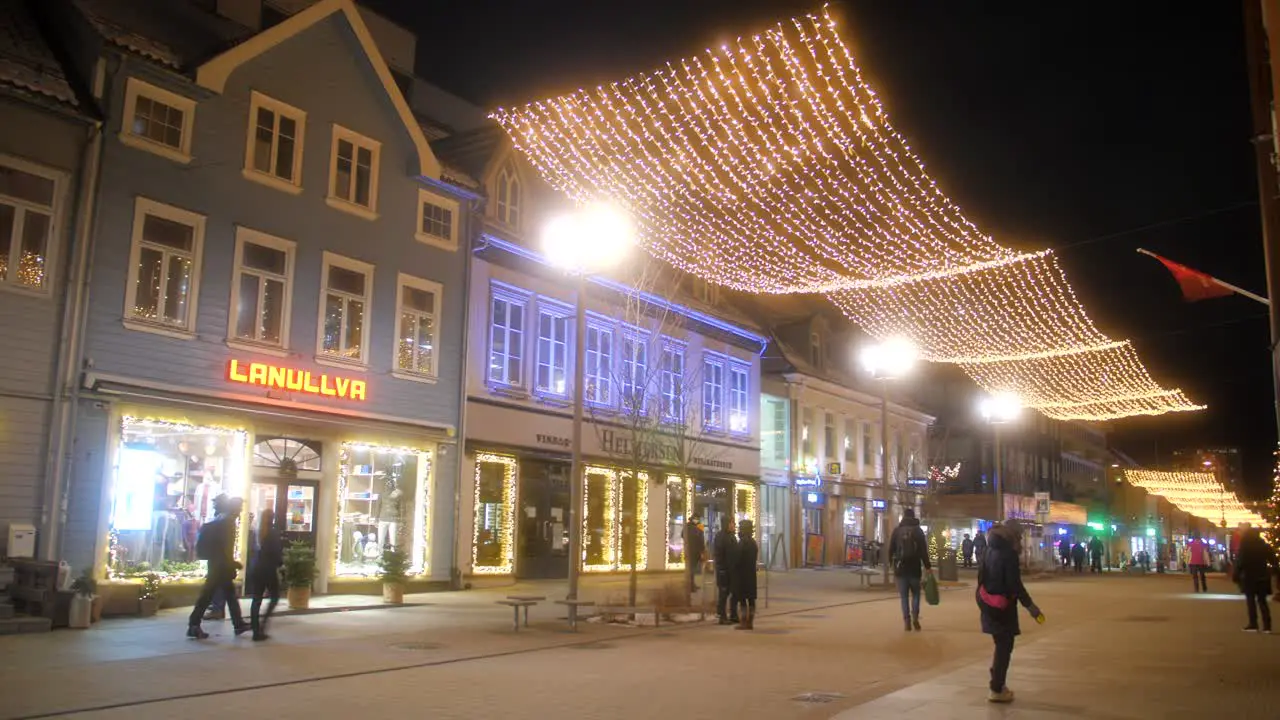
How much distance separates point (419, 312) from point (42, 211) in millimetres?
8095

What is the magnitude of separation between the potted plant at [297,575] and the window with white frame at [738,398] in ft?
62.2

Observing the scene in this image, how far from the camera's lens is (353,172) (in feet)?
71.8

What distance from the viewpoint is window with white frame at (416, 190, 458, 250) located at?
23281 millimetres

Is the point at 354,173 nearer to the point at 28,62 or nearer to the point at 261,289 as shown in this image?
the point at 261,289

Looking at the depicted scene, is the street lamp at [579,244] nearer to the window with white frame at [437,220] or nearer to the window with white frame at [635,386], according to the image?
the window with white frame at [635,386]

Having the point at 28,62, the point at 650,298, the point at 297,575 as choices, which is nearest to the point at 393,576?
the point at 297,575

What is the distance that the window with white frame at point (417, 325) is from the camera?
892 inches

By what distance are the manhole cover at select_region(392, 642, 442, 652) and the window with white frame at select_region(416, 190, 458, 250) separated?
11439 millimetres

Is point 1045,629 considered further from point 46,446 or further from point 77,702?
point 46,446

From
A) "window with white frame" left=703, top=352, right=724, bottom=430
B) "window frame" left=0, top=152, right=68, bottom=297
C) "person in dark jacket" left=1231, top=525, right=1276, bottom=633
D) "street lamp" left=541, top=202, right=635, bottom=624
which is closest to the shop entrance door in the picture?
"window with white frame" left=703, top=352, right=724, bottom=430

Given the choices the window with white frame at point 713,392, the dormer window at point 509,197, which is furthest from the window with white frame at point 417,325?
the window with white frame at point 713,392

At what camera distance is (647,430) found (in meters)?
21.1

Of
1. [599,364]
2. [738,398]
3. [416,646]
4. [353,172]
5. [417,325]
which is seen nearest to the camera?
[416,646]

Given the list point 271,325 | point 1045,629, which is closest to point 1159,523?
point 1045,629
